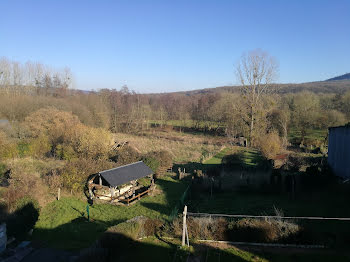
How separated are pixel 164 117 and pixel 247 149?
101 ft

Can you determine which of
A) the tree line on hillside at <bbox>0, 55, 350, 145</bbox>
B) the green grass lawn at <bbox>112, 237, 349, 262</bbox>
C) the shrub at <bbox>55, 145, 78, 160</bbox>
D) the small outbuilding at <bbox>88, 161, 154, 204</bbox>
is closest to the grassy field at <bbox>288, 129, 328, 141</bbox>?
the tree line on hillside at <bbox>0, 55, 350, 145</bbox>

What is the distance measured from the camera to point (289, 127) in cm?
4250

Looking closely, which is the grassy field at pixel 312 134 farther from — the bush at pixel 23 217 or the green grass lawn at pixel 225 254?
the bush at pixel 23 217

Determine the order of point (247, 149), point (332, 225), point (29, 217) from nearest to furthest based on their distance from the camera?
point (332, 225)
point (29, 217)
point (247, 149)

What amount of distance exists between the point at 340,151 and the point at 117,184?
565 inches

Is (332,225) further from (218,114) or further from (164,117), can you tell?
(164,117)

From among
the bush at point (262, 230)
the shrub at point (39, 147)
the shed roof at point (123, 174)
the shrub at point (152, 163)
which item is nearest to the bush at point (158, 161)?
the shrub at point (152, 163)

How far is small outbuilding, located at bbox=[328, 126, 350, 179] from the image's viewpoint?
14921mm

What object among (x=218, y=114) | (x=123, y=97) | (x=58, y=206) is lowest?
(x=58, y=206)

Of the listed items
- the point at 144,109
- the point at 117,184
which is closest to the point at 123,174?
the point at 117,184

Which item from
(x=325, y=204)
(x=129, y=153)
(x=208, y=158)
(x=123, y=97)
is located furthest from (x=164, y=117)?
(x=325, y=204)

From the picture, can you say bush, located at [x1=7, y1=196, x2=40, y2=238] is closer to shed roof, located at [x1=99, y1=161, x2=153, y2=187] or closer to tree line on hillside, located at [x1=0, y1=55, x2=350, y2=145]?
shed roof, located at [x1=99, y1=161, x2=153, y2=187]

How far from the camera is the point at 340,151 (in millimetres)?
15844

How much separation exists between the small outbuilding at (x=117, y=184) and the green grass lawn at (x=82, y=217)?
32.0 inches
